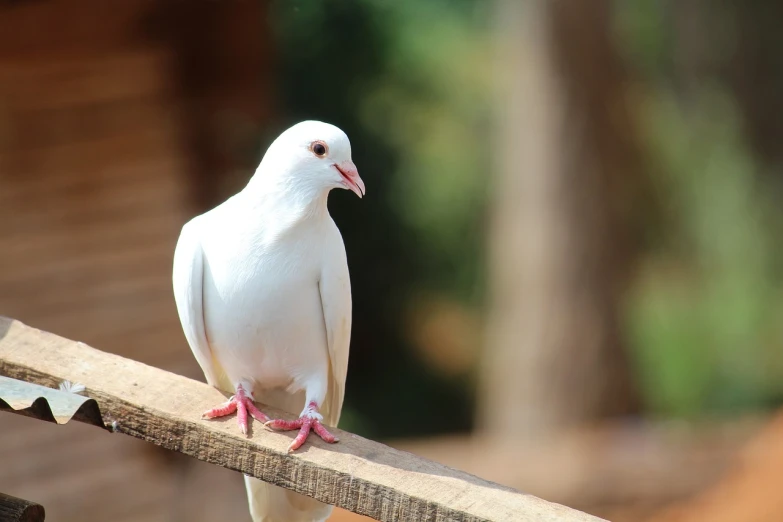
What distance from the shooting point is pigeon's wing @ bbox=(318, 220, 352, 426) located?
9.90 ft

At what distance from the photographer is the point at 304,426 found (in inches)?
107

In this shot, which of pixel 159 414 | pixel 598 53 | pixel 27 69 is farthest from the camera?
pixel 598 53

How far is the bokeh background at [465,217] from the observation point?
611 centimetres

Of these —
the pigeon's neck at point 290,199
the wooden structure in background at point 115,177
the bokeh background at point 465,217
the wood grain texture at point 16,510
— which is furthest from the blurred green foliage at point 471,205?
the wood grain texture at point 16,510

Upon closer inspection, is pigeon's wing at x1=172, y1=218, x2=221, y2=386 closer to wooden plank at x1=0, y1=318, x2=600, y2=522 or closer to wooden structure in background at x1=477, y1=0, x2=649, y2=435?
wooden plank at x1=0, y1=318, x2=600, y2=522

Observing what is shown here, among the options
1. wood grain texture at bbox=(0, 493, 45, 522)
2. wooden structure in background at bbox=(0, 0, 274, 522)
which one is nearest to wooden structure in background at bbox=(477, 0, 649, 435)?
wooden structure in background at bbox=(0, 0, 274, 522)

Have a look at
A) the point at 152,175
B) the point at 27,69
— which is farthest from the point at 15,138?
the point at 152,175

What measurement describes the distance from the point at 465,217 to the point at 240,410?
1027 cm

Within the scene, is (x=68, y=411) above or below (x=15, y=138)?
below

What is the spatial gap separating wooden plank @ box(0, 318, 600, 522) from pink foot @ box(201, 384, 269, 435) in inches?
1.1

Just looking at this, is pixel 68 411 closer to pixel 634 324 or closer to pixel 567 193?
pixel 567 193

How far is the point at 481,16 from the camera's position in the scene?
13242 mm

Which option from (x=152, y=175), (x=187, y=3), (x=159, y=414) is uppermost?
(x=187, y=3)

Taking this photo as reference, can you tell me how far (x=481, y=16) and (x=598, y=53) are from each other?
5283 millimetres
